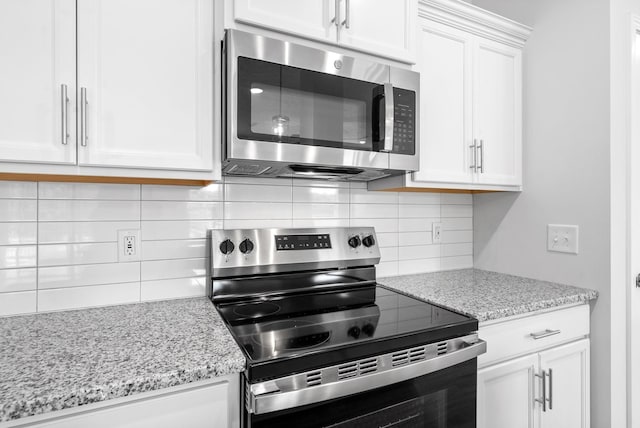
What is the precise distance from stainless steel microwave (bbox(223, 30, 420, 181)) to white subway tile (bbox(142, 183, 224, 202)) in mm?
99

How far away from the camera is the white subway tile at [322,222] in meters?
1.65

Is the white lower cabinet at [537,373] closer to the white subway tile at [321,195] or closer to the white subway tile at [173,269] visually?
the white subway tile at [321,195]

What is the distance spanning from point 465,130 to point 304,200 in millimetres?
827

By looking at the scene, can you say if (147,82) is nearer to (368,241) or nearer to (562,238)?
(368,241)

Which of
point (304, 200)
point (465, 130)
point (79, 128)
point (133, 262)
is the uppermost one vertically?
point (465, 130)

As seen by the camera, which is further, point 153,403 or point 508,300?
point 508,300

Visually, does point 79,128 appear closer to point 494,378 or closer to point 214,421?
point 214,421

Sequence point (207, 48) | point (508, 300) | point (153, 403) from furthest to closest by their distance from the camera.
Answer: point (508, 300) → point (207, 48) → point (153, 403)

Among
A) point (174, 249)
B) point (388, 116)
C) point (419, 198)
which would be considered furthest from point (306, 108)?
point (419, 198)

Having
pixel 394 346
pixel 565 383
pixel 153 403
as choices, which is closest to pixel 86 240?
pixel 153 403

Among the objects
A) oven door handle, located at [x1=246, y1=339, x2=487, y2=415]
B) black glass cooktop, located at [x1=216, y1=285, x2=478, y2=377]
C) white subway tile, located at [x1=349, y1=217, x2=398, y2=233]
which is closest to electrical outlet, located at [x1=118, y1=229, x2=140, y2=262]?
A: black glass cooktop, located at [x1=216, y1=285, x2=478, y2=377]

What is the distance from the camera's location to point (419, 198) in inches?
77.4

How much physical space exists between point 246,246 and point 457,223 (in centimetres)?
127

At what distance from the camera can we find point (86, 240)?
1285 mm
